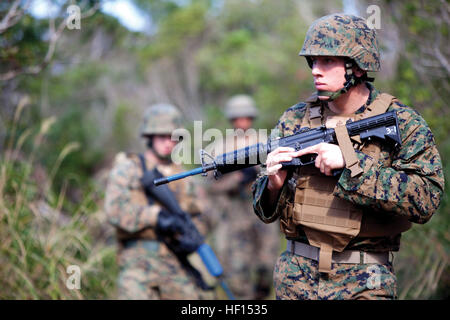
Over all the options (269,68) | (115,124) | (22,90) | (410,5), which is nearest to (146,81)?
(115,124)

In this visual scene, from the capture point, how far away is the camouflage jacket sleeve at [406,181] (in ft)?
7.72

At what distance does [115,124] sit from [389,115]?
46.7 ft

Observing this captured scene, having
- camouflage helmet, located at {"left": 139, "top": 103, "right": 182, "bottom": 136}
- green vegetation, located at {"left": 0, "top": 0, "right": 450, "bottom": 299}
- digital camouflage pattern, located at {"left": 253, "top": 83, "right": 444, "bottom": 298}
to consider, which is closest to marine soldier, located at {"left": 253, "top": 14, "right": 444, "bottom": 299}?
digital camouflage pattern, located at {"left": 253, "top": 83, "right": 444, "bottom": 298}

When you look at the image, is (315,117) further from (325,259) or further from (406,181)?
(325,259)

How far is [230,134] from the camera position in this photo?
7.12 m

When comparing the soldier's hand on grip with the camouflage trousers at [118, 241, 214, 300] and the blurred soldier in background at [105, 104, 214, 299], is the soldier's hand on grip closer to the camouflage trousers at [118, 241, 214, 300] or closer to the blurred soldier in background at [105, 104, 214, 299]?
the blurred soldier in background at [105, 104, 214, 299]

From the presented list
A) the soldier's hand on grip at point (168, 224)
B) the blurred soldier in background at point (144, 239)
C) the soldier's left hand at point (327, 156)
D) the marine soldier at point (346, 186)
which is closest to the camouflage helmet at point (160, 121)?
the blurred soldier in background at point (144, 239)

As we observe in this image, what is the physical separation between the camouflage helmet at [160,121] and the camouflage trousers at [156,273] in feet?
3.58

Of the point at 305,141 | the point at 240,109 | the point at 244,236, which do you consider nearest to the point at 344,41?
the point at 305,141

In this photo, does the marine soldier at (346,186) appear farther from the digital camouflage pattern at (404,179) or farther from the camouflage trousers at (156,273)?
the camouflage trousers at (156,273)

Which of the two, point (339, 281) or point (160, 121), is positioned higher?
point (160, 121)

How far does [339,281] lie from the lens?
2598mm

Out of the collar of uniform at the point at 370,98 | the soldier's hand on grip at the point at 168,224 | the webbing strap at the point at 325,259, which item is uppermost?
the collar of uniform at the point at 370,98

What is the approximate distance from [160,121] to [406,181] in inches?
118
